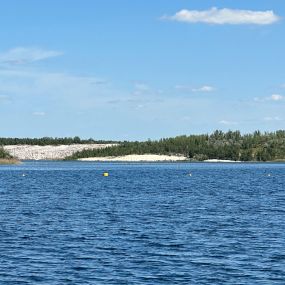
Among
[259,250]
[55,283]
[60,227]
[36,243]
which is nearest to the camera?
[55,283]

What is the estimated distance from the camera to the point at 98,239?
205 feet

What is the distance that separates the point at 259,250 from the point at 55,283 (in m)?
18.7

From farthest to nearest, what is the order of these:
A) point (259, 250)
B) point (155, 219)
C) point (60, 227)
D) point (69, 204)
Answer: point (69, 204)
point (155, 219)
point (60, 227)
point (259, 250)

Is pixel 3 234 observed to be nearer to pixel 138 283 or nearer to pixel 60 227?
pixel 60 227

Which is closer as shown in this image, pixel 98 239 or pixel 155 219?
pixel 98 239

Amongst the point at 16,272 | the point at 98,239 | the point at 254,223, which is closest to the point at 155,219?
the point at 254,223

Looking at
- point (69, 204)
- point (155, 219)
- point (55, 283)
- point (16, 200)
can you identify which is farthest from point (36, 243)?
point (16, 200)

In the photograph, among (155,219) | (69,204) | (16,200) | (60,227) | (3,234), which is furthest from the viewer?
(16,200)

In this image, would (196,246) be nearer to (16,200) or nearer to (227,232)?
(227,232)

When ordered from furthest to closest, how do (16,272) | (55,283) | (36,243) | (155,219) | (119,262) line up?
(155,219)
(36,243)
(119,262)
(16,272)
(55,283)

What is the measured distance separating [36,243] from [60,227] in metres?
11.5

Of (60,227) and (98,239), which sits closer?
(98,239)

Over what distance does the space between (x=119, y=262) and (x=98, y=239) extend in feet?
37.8

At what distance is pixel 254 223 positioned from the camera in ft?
246
